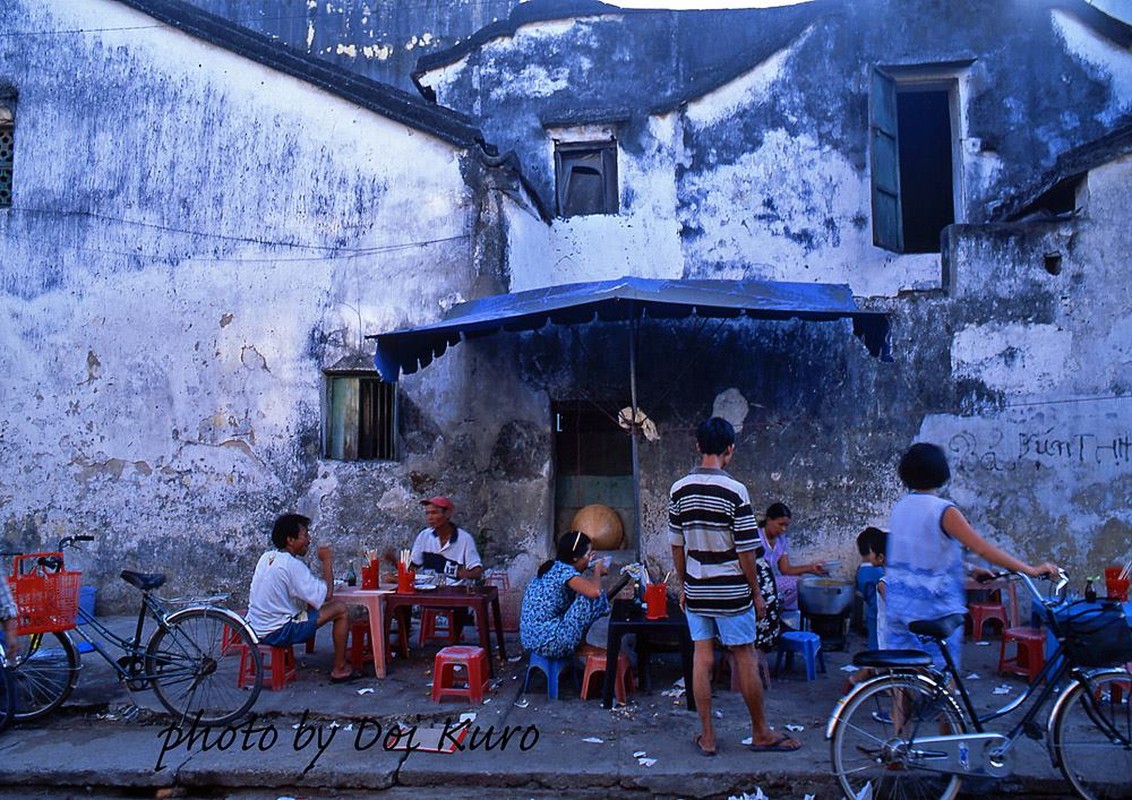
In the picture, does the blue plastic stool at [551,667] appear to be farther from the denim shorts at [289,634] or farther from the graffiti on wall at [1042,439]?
the graffiti on wall at [1042,439]

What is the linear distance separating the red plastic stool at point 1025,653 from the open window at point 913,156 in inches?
184

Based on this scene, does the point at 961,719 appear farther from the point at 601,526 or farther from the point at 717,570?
the point at 601,526

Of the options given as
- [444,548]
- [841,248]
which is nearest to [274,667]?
[444,548]

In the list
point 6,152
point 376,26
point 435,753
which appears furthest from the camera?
point 376,26

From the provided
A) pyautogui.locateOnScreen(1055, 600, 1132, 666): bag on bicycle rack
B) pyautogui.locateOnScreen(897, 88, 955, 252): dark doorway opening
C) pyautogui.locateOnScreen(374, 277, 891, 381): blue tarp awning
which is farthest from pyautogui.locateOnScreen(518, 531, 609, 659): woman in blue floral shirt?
pyautogui.locateOnScreen(897, 88, 955, 252): dark doorway opening

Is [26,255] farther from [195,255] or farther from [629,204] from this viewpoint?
[629,204]

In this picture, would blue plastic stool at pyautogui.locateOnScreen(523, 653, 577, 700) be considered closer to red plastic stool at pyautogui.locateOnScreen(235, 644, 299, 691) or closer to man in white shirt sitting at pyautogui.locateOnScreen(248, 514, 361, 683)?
man in white shirt sitting at pyautogui.locateOnScreen(248, 514, 361, 683)

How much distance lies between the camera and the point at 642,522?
28.2 feet

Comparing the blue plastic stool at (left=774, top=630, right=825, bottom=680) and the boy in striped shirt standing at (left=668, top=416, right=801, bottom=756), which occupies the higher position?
the boy in striped shirt standing at (left=668, top=416, right=801, bottom=756)

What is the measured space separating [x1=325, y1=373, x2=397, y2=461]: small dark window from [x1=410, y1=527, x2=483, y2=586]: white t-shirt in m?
1.68

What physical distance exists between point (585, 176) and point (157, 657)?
7211mm

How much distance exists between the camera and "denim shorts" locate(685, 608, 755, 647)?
4.77 metres

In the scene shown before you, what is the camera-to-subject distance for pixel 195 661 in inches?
225

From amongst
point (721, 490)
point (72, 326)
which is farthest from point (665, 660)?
point (72, 326)
